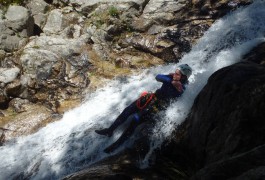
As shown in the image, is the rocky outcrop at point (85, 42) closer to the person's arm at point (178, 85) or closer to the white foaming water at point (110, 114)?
the white foaming water at point (110, 114)

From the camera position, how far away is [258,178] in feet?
8.38

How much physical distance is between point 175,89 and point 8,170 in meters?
4.88

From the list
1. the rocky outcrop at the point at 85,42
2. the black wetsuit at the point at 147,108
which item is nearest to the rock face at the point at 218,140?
the black wetsuit at the point at 147,108

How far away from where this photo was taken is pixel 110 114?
9555mm

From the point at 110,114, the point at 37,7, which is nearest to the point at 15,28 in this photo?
the point at 37,7

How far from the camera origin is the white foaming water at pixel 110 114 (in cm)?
762

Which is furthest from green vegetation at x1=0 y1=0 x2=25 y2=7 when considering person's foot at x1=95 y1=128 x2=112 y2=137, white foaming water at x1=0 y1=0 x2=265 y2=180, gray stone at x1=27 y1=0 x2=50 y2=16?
person's foot at x1=95 y1=128 x2=112 y2=137

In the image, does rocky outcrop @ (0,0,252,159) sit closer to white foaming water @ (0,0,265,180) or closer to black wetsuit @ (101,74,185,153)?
white foaming water @ (0,0,265,180)

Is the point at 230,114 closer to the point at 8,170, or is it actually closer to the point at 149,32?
the point at 8,170

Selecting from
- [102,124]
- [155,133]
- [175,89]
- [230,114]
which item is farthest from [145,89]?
[230,114]

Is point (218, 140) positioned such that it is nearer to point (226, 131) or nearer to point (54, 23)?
point (226, 131)

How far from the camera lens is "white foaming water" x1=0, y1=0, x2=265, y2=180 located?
762 centimetres

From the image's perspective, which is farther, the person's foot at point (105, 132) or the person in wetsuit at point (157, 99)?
the person's foot at point (105, 132)

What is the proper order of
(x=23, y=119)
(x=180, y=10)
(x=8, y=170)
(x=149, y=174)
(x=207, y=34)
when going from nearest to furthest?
(x=149, y=174)
(x=8, y=170)
(x=23, y=119)
(x=207, y=34)
(x=180, y=10)
